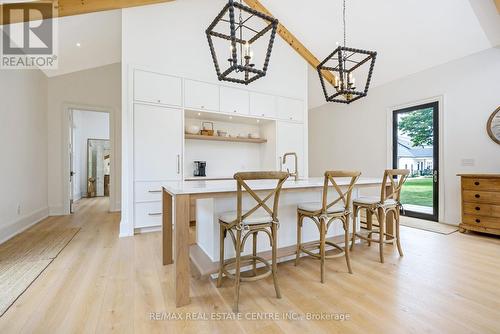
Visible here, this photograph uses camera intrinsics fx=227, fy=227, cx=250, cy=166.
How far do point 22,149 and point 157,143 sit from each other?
2.11 metres

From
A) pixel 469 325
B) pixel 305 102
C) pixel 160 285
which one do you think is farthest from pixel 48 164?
pixel 469 325

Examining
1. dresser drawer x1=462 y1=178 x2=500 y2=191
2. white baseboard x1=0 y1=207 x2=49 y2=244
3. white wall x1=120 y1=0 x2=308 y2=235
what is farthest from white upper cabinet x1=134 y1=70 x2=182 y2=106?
dresser drawer x1=462 y1=178 x2=500 y2=191

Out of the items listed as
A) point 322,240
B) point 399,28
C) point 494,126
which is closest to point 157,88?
point 322,240

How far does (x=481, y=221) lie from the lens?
3.23 metres

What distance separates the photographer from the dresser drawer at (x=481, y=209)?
3.11 metres

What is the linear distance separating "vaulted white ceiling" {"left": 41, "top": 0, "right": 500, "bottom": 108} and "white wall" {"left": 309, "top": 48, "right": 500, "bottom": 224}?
0.22 m

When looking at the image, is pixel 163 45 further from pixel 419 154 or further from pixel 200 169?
pixel 419 154

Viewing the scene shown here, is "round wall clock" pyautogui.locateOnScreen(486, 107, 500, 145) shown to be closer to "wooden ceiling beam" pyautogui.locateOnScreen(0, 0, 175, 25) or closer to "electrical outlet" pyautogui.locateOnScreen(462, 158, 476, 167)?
"electrical outlet" pyautogui.locateOnScreen(462, 158, 476, 167)

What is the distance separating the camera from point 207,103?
4035mm

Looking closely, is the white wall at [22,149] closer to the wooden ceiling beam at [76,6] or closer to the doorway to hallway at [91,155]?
the wooden ceiling beam at [76,6]

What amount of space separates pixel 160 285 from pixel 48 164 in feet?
13.9

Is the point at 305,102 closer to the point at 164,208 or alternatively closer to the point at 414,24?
the point at 414,24

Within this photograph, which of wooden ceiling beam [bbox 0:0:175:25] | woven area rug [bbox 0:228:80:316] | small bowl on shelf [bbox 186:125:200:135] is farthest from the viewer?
small bowl on shelf [bbox 186:125:200:135]

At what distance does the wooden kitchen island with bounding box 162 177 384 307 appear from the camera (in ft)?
5.54
